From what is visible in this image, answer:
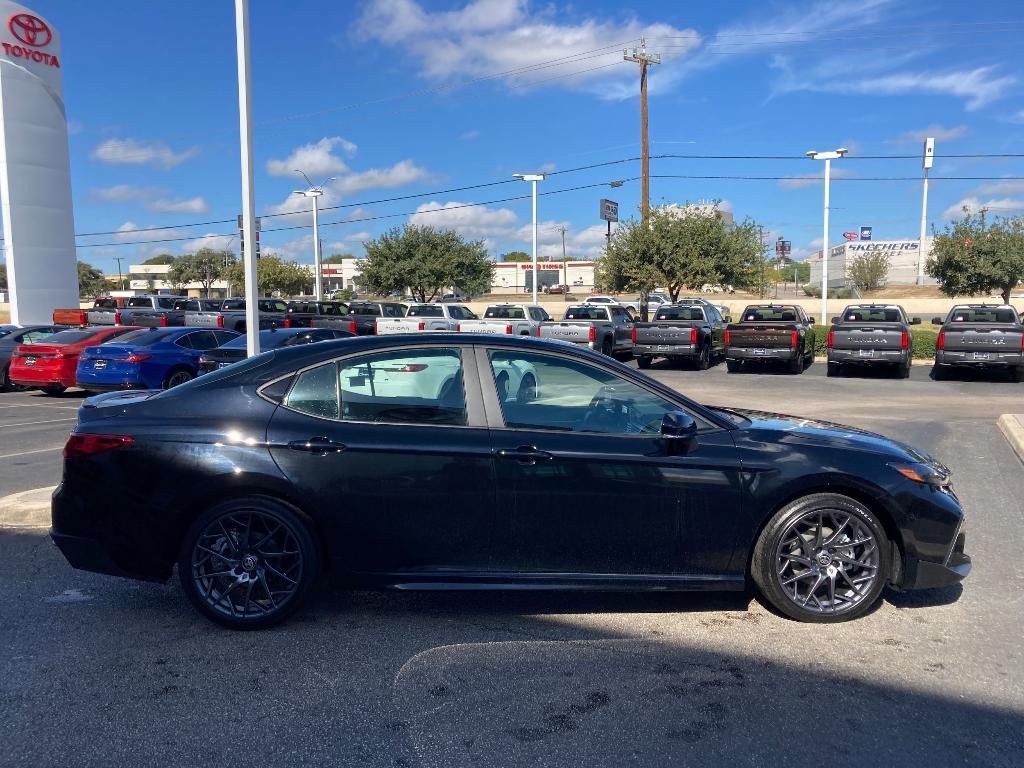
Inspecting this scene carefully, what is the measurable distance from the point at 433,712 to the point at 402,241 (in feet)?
146

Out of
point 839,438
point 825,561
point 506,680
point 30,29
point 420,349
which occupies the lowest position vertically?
point 506,680

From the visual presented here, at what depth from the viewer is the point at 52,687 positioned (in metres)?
3.74

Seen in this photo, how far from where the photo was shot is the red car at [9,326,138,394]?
16000 millimetres

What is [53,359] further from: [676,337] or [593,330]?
[676,337]

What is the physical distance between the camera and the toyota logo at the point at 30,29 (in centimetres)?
3127

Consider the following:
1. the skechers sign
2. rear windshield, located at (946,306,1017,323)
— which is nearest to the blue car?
rear windshield, located at (946,306,1017,323)

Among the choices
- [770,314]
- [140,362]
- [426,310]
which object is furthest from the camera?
[426,310]

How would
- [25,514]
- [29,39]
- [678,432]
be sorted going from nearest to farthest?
[678,432] → [25,514] → [29,39]

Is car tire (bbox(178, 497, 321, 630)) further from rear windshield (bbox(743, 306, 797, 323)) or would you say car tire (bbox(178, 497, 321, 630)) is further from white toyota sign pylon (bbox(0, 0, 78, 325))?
white toyota sign pylon (bbox(0, 0, 78, 325))

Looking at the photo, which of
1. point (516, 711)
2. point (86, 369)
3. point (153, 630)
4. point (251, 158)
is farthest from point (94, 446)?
point (86, 369)

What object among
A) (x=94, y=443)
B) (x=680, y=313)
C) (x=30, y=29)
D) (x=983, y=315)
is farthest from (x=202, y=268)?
(x=94, y=443)

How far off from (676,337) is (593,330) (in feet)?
7.86

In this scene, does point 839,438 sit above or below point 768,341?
above

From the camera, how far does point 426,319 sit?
23922 mm
